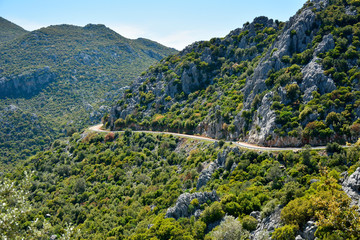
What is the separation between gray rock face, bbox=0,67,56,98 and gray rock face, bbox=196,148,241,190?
172 m

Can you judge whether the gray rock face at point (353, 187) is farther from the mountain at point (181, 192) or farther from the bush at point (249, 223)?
the bush at point (249, 223)

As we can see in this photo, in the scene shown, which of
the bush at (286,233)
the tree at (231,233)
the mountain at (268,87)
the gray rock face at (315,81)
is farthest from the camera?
the gray rock face at (315,81)

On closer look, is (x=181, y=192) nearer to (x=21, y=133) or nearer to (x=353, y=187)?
(x=353, y=187)

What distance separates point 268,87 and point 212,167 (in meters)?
28.4

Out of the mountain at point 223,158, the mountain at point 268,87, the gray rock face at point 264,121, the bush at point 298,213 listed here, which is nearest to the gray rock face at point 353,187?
the mountain at point 223,158

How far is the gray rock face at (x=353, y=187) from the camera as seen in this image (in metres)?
26.3

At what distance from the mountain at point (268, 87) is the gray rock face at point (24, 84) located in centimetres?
9972

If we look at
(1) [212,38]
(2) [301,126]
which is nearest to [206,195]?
(2) [301,126]

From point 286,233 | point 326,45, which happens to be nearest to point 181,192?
point 286,233

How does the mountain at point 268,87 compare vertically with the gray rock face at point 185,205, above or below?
above

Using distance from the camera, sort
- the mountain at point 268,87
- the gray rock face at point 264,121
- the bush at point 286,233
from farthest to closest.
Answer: the gray rock face at point 264,121, the mountain at point 268,87, the bush at point 286,233

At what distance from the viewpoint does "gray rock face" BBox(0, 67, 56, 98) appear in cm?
17600

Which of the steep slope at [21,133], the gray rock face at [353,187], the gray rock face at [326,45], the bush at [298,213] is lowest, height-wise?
the steep slope at [21,133]

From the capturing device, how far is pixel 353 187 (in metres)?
27.3
